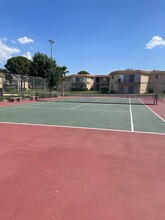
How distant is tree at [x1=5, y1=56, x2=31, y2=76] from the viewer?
212 ft

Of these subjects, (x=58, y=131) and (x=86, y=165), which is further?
(x=58, y=131)

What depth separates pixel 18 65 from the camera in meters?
65.2

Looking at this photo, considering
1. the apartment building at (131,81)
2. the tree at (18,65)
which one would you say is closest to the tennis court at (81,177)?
the apartment building at (131,81)

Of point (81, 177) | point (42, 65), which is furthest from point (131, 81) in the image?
point (81, 177)

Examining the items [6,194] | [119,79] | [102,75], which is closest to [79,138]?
[6,194]

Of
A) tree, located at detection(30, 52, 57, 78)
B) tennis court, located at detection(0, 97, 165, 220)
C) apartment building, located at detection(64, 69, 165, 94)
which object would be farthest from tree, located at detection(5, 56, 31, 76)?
tennis court, located at detection(0, 97, 165, 220)

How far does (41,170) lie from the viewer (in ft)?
14.0

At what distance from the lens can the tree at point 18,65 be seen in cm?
6469

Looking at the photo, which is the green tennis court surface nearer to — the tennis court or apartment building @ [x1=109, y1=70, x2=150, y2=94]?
the tennis court

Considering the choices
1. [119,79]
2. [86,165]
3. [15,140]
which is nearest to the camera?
[86,165]

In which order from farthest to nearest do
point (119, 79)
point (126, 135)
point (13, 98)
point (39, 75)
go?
point (119, 79) < point (39, 75) < point (13, 98) < point (126, 135)

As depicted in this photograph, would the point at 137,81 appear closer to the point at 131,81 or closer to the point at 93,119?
the point at 131,81

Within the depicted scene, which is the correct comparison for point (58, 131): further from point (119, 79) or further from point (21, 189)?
point (119, 79)

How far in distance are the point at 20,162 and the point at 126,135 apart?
4.11m
